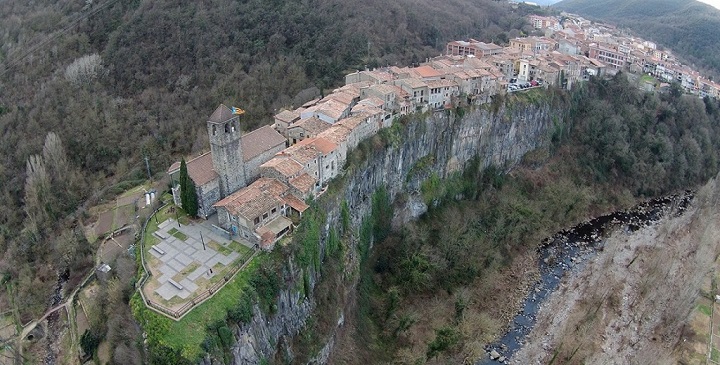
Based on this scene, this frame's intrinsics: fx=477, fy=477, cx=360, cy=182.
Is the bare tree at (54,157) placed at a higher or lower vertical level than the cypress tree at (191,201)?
lower

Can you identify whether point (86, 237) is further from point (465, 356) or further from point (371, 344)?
point (465, 356)

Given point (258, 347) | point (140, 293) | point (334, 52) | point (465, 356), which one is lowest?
point (465, 356)

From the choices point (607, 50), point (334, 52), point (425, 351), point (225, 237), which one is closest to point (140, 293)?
point (225, 237)

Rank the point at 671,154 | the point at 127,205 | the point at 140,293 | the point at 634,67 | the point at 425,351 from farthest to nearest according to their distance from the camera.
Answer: the point at 634,67 < the point at 671,154 < the point at 127,205 < the point at 425,351 < the point at 140,293

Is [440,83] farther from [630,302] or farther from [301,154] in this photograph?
[630,302]

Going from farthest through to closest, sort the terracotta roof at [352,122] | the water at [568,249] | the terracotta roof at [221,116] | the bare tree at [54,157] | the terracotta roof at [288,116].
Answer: the bare tree at [54,157]
the terracotta roof at [288,116]
the terracotta roof at [352,122]
the water at [568,249]
the terracotta roof at [221,116]

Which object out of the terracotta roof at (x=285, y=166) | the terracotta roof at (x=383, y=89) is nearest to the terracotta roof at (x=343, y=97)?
the terracotta roof at (x=383, y=89)

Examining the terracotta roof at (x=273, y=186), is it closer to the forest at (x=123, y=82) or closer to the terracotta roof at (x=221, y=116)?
the terracotta roof at (x=221, y=116)
